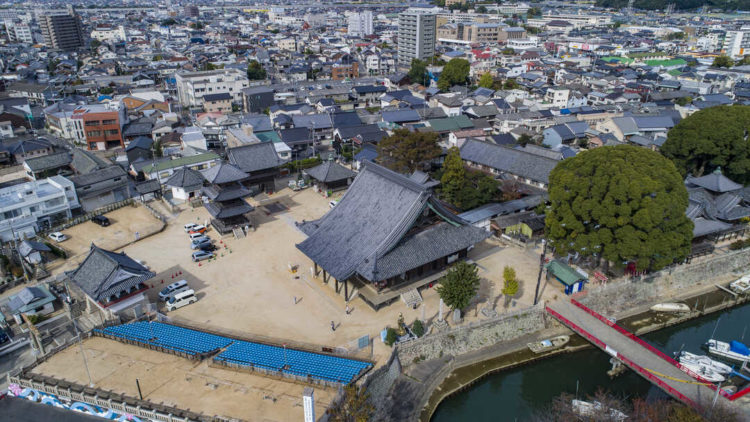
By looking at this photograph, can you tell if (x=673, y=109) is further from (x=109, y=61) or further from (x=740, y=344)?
(x=109, y=61)

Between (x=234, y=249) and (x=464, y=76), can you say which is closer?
(x=234, y=249)

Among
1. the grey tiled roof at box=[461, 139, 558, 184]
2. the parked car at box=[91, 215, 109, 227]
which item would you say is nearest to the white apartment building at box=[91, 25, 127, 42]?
the parked car at box=[91, 215, 109, 227]

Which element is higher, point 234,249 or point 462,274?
point 462,274

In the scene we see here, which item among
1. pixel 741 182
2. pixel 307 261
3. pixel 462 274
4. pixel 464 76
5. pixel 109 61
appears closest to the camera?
pixel 462 274

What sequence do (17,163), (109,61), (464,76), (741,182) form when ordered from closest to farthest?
(741,182) < (17,163) < (464,76) < (109,61)

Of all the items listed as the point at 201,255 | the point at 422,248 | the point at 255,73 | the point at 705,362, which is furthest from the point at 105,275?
the point at 255,73

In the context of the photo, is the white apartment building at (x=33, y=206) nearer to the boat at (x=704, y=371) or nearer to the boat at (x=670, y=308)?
the boat at (x=704, y=371)

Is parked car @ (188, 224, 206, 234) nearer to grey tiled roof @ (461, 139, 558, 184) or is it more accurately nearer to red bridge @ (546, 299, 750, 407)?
red bridge @ (546, 299, 750, 407)

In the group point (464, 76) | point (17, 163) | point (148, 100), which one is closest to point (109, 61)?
point (148, 100)
